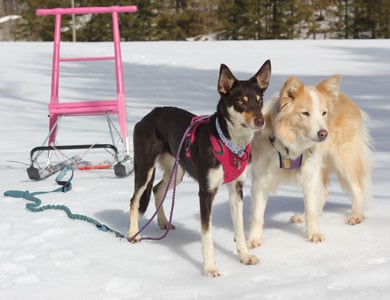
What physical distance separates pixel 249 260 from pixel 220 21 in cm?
3592

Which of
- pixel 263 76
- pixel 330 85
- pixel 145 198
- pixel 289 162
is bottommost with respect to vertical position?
pixel 145 198

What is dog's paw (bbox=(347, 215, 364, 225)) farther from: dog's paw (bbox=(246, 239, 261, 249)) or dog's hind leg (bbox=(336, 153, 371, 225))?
dog's paw (bbox=(246, 239, 261, 249))

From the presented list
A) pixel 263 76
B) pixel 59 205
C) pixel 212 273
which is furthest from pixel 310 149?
pixel 59 205

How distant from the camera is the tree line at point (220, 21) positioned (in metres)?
36.0

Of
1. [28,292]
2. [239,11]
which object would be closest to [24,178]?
[28,292]

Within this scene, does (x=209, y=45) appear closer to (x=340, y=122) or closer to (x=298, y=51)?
(x=298, y=51)

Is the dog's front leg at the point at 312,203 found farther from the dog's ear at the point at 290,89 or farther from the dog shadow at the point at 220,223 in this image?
the dog's ear at the point at 290,89

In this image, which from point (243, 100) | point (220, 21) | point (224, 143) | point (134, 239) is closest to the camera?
point (243, 100)

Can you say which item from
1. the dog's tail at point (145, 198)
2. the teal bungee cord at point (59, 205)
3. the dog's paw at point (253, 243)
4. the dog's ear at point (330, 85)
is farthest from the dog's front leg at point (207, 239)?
the dog's ear at point (330, 85)

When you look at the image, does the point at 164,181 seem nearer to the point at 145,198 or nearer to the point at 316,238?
the point at 145,198

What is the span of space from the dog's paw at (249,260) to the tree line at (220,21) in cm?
3307

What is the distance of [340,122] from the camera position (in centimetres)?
422

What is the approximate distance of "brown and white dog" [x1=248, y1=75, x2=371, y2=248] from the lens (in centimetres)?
368

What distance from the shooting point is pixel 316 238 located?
3.90 m
